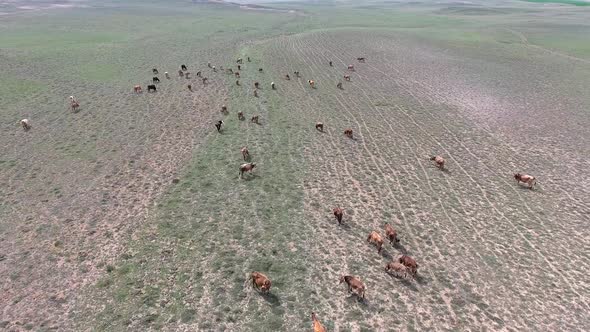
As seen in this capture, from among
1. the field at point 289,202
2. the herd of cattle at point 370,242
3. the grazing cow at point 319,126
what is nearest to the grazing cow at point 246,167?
the herd of cattle at point 370,242

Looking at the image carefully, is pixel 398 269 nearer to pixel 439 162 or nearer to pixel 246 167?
pixel 246 167

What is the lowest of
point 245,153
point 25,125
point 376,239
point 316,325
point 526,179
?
point 316,325

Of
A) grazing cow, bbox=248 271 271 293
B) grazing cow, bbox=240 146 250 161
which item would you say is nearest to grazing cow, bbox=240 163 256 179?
grazing cow, bbox=240 146 250 161

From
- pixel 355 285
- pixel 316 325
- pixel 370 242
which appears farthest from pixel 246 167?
pixel 316 325

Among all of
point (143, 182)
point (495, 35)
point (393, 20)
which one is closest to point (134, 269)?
point (143, 182)

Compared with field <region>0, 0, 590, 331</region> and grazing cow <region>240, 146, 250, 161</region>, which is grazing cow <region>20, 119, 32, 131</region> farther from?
grazing cow <region>240, 146, 250, 161</region>

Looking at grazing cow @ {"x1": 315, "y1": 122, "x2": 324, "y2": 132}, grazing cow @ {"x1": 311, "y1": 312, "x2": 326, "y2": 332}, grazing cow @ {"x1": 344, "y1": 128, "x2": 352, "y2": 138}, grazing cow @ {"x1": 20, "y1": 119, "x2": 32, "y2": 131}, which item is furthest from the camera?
grazing cow @ {"x1": 315, "y1": 122, "x2": 324, "y2": 132}
